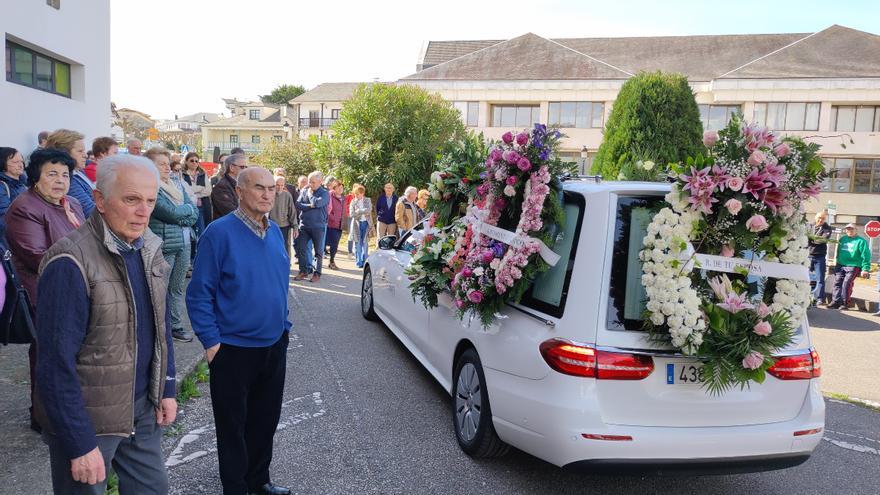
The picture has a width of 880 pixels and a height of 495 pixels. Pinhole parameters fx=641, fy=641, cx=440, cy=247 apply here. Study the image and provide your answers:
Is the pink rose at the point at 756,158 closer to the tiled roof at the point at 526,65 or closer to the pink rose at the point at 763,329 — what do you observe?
the pink rose at the point at 763,329

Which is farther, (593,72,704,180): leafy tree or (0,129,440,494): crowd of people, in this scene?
(593,72,704,180): leafy tree

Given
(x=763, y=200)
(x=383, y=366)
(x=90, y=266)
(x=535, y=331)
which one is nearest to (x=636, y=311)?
(x=535, y=331)

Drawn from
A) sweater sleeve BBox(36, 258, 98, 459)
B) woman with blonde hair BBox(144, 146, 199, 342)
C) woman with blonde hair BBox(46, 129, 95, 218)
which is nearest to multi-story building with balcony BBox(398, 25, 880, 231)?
woman with blonde hair BBox(144, 146, 199, 342)

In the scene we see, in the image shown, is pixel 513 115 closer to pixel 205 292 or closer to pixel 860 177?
pixel 860 177

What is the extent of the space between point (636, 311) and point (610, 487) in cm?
133

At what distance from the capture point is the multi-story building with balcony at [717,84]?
139 ft

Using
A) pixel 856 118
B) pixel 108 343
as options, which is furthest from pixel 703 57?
pixel 108 343

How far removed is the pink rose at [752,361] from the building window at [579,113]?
142 feet

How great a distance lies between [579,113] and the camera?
4566 centimetres

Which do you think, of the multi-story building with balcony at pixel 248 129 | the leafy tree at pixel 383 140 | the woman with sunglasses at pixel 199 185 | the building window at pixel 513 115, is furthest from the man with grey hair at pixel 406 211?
the multi-story building with balcony at pixel 248 129

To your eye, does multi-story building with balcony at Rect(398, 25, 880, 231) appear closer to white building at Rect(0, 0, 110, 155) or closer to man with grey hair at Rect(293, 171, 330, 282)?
white building at Rect(0, 0, 110, 155)

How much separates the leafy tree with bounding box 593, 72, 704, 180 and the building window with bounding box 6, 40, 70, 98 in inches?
488

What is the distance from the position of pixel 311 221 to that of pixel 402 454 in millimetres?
7958

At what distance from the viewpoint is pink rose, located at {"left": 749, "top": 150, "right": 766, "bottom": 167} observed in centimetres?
361
